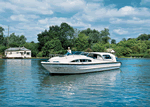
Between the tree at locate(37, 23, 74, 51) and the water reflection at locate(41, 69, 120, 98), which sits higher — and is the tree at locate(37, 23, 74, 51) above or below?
above

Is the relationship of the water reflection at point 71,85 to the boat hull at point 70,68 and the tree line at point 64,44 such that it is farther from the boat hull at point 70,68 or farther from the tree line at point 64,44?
the tree line at point 64,44

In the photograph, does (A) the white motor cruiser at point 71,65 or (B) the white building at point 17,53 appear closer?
(A) the white motor cruiser at point 71,65

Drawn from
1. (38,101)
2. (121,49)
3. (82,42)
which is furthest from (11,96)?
(121,49)

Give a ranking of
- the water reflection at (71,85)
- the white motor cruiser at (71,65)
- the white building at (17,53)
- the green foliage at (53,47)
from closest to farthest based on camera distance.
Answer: the water reflection at (71,85)
the white motor cruiser at (71,65)
the green foliage at (53,47)
the white building at (17,53)

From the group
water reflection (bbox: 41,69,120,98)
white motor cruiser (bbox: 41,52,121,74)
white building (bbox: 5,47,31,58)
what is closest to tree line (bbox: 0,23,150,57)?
white building (bbox: 5,47,31,58)

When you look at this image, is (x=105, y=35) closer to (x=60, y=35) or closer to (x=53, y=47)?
(x=60, y=35)

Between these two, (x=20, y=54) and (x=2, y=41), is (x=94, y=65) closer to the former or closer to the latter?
(x=20, y=54)

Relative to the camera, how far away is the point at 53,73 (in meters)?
22.7

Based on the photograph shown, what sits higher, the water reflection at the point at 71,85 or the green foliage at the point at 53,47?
the green foliage at the point at 53,47

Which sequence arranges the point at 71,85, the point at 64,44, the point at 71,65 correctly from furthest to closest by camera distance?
the point at 64,44, the point at 71,65, the point at 71,85

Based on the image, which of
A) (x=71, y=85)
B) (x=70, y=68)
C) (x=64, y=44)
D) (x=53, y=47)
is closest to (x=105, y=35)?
(x=64, y=44)

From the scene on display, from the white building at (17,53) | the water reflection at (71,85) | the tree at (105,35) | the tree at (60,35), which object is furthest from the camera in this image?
the tree at (105,35)

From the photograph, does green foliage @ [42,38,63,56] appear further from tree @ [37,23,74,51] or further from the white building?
the white building

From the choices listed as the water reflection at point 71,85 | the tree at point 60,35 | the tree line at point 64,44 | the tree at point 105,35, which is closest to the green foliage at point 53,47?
the tree line at point 64,44
